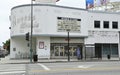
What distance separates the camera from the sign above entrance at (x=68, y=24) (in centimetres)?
5034

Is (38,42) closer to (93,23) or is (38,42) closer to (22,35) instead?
(22,35)

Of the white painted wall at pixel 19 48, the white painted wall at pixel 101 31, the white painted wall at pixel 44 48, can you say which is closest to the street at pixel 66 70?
the white painted wall at pixel 44 48

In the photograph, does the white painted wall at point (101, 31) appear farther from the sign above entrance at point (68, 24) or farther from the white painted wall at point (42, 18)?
the sign above entrance at point (68, 24)

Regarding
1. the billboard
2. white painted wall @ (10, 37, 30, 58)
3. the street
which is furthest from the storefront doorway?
the street

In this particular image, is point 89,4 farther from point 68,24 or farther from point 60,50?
point 60,50

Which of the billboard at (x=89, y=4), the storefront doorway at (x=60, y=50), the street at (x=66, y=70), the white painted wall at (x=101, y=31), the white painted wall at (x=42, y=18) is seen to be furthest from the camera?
the billboard at (x=89, y=4)

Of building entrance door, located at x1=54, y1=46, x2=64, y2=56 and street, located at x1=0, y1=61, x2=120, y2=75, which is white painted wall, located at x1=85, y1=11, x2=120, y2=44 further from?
street, located at x1=0, y1=61, x2=120, y2=75

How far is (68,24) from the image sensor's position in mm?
51031

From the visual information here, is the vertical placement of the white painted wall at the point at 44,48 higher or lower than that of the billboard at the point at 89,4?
lower

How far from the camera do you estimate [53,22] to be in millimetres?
49719

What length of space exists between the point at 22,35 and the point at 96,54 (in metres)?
14.5

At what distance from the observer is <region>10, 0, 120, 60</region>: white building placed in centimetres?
4956

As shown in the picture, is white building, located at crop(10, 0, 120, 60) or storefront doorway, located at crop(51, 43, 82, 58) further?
storefront doorway, located at crop(51, 43, 82, 58)

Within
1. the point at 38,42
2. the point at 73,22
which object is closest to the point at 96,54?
the point at 73,22
